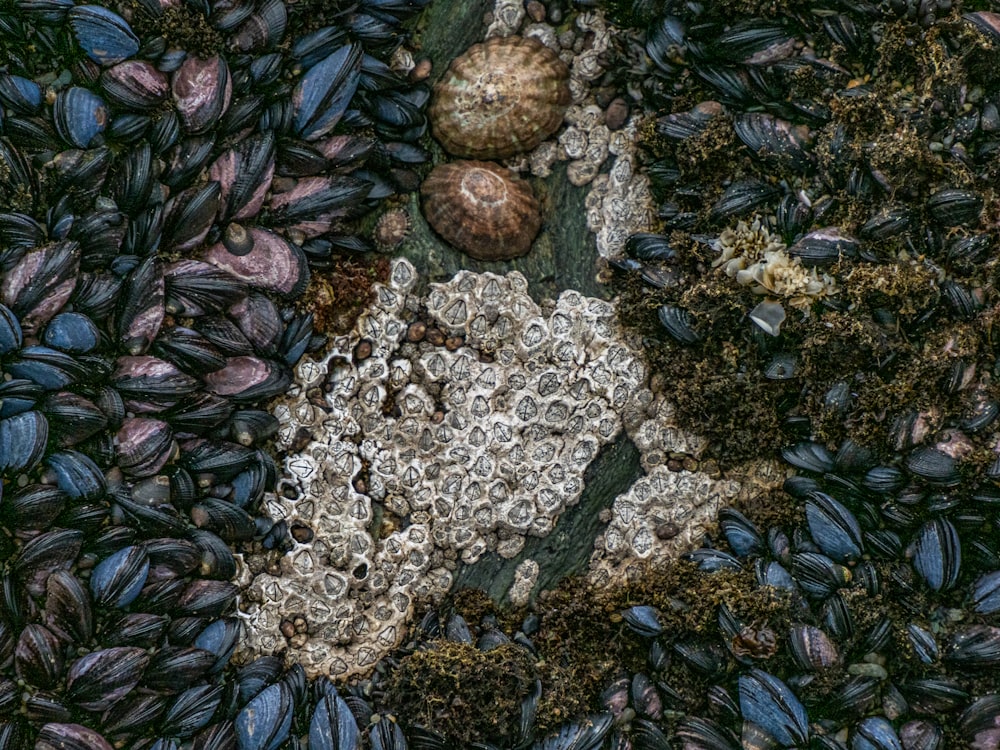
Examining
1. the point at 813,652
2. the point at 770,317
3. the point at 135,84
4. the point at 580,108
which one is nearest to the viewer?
the point at 135,84

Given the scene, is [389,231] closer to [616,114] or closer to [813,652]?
[616,114]

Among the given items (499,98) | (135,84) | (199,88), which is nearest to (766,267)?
(499,98)

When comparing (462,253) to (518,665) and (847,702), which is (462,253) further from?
(847,702)

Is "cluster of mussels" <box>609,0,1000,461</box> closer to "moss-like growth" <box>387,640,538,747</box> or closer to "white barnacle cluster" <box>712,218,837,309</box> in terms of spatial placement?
"white barnacle cluster" <box>712,218,837,309</box>

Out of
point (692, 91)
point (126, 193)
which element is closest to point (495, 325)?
point (692, 91)

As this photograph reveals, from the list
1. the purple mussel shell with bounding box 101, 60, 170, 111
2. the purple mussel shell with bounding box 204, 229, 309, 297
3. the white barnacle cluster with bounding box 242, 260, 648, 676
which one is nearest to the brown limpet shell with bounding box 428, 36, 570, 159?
the white barnacle cluster with bounding box 242, 260, 648, 676

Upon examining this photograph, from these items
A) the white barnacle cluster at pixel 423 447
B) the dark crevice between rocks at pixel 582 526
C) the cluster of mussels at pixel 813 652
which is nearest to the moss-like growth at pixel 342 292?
the white barnacle cluster at pixel 423 447
